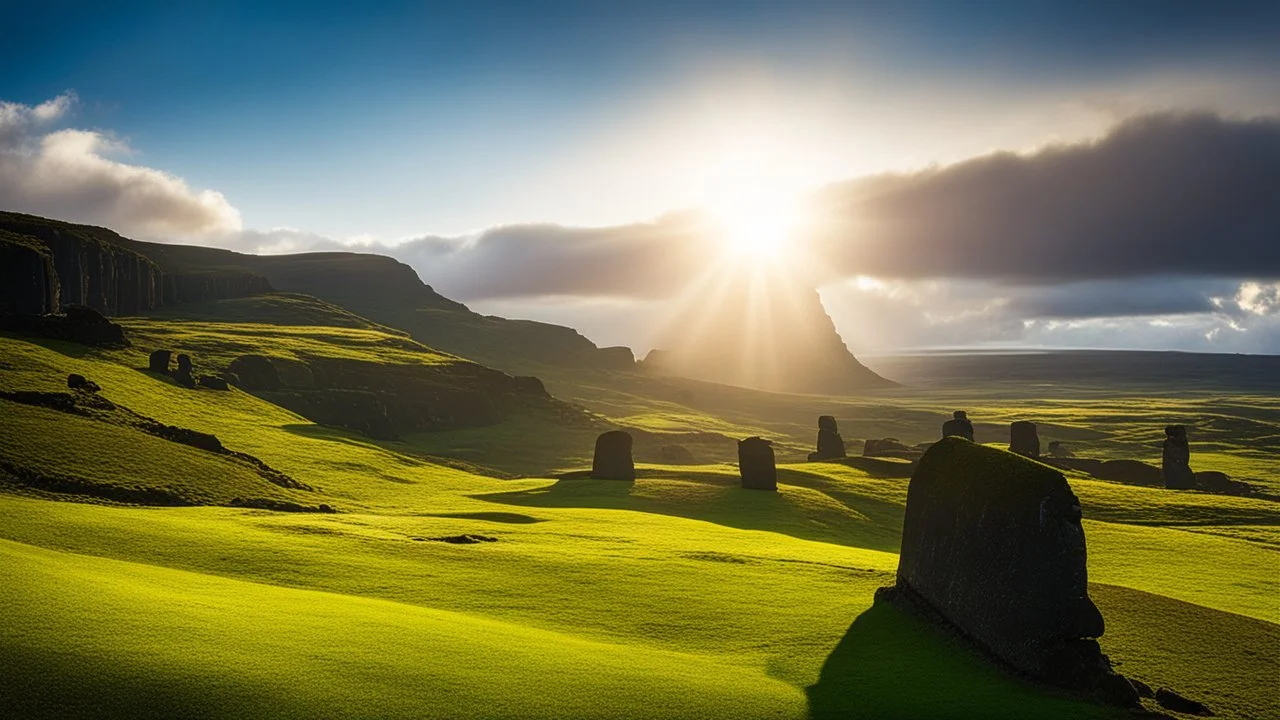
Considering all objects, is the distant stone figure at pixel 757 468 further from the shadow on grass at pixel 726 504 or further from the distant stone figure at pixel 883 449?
the distant stone figure at pixel 883 449

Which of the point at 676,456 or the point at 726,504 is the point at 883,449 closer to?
the point at 676,456

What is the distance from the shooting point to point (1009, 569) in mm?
21672

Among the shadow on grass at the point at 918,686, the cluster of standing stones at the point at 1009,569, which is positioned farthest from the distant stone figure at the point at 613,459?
the shadow on grass at the point at 918,686

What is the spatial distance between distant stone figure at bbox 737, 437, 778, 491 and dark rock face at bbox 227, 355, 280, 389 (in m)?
72.2

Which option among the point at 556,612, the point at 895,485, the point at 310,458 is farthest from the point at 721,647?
the point at 310,458

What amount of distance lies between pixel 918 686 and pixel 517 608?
37.9ft

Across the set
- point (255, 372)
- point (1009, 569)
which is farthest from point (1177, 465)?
point (255, 372)

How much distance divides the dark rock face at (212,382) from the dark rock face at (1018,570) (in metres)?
88.3

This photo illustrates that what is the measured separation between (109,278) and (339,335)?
132 feet

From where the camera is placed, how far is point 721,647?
22469 millimetres

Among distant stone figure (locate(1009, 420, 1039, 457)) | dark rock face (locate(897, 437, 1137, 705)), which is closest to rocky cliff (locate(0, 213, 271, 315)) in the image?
dark rock face (locate(897, 437, 1137, 705))

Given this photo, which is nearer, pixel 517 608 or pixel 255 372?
pixel 517 608

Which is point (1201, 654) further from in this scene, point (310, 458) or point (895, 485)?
point (310, 458)

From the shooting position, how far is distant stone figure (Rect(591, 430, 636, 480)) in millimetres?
70500
